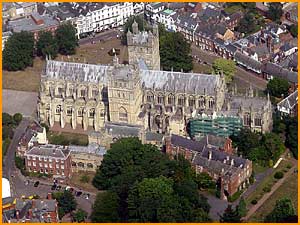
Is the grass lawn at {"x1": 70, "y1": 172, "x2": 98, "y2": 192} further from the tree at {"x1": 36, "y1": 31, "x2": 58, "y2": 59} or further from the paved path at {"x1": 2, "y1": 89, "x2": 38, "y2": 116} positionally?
the tree at {"x1": 36, "y1": 31, "x2": 58, "y2": 59}

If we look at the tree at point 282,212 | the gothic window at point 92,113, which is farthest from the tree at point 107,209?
the gothic window at point 92,113

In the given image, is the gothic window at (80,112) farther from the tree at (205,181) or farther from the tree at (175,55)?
the tree at (205,181)

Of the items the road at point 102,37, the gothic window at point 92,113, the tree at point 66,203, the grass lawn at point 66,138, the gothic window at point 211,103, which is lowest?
the tree at point 66,203

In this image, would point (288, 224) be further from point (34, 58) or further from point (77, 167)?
point (34, 58)

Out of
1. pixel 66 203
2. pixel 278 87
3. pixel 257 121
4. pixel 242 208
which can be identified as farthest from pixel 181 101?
pixel 66 203

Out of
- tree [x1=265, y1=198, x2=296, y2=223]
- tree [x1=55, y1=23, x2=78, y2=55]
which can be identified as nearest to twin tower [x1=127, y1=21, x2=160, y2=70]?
tree [x1=55, y1=23, x2=78, y2=55]

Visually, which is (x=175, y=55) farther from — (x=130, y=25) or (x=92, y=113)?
(x=92, y=113)
